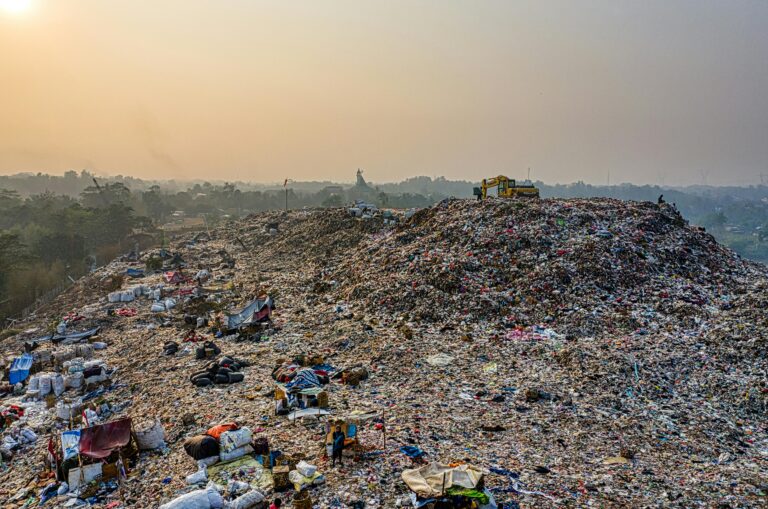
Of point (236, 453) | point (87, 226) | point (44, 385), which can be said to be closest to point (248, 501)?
point (236, 453)

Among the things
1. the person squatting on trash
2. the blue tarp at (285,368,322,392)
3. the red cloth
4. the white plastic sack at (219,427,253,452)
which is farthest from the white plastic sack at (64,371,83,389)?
the person squatting on trash

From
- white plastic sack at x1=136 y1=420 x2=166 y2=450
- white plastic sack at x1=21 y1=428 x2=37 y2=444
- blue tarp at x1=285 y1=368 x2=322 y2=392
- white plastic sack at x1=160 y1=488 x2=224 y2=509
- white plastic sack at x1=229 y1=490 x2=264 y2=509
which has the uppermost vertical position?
blue tarp at x1=285 y1=368 x2=322 y2=392

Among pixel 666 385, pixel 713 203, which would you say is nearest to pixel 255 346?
pixel 666 385

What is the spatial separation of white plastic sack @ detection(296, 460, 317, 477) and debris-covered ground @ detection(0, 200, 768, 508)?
5.7 inches

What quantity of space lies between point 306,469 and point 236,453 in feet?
3.95

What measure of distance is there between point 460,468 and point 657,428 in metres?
3.82

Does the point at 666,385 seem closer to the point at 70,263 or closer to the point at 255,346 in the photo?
the point at 255,346

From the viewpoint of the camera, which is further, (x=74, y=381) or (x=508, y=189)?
(x=508, y=189)

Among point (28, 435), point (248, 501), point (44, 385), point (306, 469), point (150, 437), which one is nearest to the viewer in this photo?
point (248, 501)

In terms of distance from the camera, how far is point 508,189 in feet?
63.7

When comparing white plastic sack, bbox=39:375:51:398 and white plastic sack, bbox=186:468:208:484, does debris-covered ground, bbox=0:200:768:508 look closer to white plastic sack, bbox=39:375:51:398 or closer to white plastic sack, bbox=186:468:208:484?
white plastic sack, bbox=186:468:208:484

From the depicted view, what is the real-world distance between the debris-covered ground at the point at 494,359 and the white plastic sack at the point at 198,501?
1.94ft

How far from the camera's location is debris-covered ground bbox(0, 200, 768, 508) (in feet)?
18.4

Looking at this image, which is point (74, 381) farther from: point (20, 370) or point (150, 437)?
point (150, 437)
